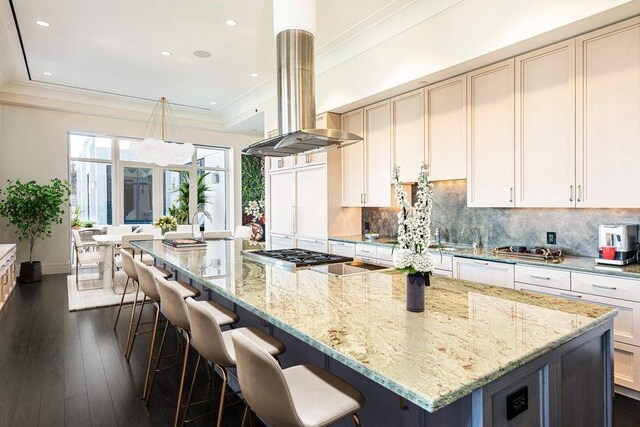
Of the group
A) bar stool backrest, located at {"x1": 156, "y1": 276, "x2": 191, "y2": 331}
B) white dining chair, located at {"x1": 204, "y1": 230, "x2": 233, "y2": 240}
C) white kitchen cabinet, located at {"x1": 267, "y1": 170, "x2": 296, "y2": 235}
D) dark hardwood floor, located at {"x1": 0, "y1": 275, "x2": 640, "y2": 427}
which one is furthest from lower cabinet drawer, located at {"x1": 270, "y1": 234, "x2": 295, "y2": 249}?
bar stool backrest, located at {"x1": 156, "y1": 276, "x2": 191, "y2": 331}

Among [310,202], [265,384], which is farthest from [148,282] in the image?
[310,202]

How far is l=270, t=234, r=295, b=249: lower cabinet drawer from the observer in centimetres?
562

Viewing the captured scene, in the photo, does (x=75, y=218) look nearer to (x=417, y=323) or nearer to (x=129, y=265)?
(x=129, y=265)

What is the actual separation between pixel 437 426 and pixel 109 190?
26.6ft

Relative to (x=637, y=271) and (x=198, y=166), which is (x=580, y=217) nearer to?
(x=637, y=271)

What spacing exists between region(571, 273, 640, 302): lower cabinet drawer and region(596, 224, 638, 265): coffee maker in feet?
0.65

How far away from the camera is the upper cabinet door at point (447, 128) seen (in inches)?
144

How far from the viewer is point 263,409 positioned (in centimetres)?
120

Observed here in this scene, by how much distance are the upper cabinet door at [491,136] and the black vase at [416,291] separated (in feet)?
7.36

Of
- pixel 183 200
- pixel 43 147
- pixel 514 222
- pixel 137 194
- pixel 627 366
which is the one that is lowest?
pixel 627 366

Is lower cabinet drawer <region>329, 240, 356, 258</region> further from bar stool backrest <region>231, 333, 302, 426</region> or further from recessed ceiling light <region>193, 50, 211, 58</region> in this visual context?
bar stool backrest <region>231, 333, 302, 426</region>

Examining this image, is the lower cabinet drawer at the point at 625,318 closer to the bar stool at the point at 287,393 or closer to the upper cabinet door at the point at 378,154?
the bar stool at the point at 287,393

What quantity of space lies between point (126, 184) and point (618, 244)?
26.9ft

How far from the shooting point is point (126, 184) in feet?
25.6
